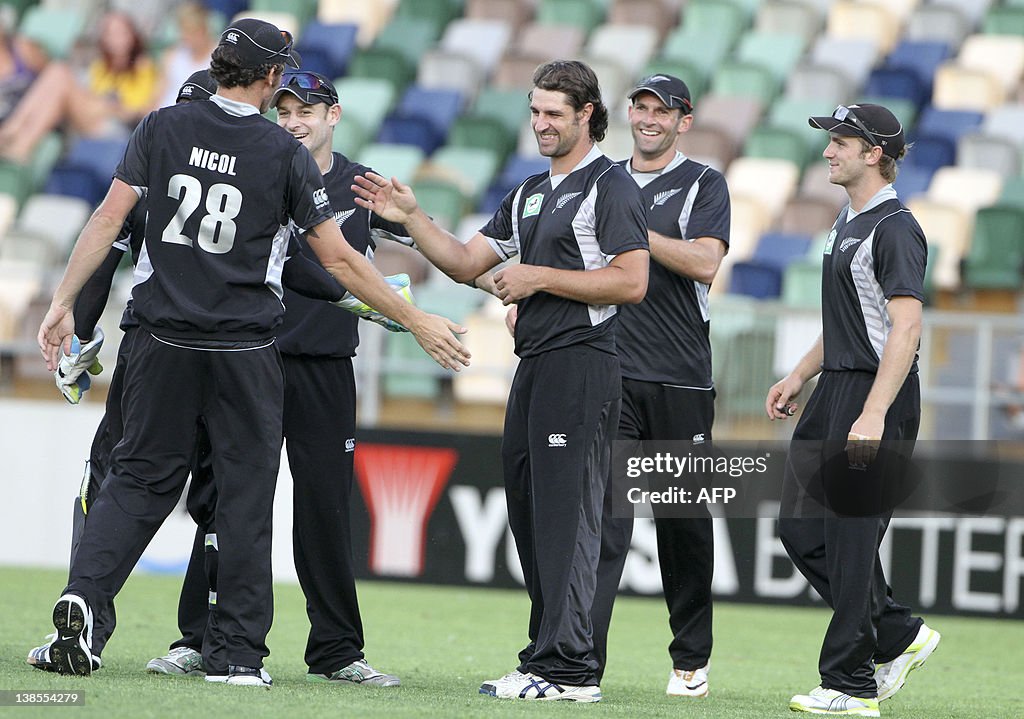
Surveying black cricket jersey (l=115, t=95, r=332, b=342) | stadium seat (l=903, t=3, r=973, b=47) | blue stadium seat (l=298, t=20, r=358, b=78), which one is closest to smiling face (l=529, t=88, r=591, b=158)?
black cricket jersey (l=115, t=95, r=332, b=342)

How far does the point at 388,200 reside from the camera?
5902 mm

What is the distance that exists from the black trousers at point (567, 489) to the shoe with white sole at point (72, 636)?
5.04 ft

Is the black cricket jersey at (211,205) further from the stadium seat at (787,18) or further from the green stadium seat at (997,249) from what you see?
the stadium seat at (787,18)

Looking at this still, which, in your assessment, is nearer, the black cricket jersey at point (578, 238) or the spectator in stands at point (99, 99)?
the black cricket jersey at point (578, 238)

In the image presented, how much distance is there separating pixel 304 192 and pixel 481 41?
38.3ft

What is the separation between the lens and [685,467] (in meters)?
6.64

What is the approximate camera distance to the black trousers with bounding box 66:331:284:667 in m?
5.42

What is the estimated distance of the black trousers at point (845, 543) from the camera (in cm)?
580

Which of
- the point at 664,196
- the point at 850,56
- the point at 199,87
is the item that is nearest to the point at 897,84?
the point at 850,56

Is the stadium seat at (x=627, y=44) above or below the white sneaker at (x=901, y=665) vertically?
above

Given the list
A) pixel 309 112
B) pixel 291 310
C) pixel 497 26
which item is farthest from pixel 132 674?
pixel 497 26

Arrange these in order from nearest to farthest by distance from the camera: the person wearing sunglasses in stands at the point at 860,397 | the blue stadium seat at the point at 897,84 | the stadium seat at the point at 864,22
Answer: the person wearing sunglasses in stands at the point at 860,397 → the blue stadium seat at the point at 897,84 → the stadium seat at the point at 864,22

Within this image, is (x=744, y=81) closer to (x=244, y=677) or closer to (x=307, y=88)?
(x=307, y=88)

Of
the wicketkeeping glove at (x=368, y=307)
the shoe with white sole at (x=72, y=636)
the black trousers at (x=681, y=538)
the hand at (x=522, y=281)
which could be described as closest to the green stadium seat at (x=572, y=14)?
the black trousers at (x=681, y=538)
